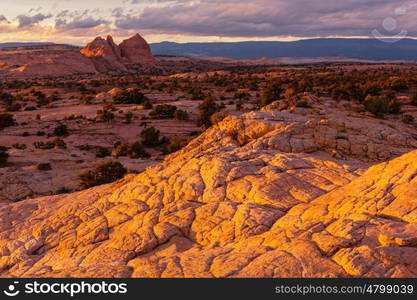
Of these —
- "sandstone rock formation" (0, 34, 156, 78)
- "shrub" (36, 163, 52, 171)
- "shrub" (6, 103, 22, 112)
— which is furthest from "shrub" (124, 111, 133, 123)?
"sandstone rock formation" (0, 34, 156, 78)

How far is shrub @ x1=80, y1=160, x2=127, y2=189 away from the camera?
2008cm

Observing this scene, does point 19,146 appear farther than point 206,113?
No

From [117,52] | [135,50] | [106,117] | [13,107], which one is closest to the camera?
[106,117]

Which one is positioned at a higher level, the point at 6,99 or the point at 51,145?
the point at 6,99

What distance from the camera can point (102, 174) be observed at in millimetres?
20750

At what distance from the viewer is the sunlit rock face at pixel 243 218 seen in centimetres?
669

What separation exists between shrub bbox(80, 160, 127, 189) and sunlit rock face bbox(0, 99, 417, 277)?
5860 mm

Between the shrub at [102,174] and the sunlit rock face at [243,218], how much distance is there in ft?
19.2

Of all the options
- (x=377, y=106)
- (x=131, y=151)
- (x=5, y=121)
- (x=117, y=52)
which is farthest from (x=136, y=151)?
(x=117, y=52)

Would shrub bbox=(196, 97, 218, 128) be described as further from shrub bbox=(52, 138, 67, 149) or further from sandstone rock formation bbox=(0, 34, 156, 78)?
sandstone rock formation bbox=(0, 34, 156, 78)

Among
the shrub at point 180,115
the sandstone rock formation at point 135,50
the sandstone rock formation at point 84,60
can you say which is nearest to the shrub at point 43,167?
the shrub at point 180,115

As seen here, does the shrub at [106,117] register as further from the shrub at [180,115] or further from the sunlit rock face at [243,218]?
the sunlit rock face at [243,218]

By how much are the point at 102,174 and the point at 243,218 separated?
13661mm

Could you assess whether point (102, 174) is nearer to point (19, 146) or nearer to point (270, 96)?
point (19, 146)
